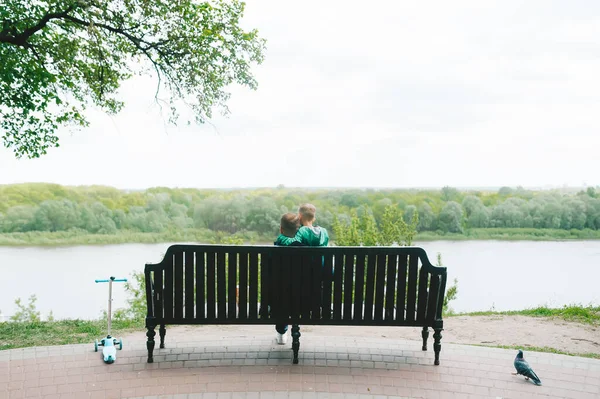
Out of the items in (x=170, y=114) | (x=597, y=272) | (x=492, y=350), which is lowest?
(x=597, y=272)

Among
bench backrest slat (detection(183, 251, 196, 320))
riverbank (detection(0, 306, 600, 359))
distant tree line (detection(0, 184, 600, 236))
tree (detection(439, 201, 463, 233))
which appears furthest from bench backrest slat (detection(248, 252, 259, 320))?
tree (detection(439, 201, 463, 233))

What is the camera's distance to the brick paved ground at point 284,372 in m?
3.53

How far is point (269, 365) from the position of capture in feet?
13.0

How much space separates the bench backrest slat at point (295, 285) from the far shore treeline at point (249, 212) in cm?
776

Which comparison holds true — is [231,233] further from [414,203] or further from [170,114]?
[414,203]

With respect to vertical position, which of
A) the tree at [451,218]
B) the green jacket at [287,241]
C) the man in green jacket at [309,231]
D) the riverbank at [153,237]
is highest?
the man in green jacket at [309,231]

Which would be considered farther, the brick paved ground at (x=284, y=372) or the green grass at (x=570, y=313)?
the green grass at (x=570, y=313)

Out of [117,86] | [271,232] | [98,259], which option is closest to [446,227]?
[271,232]

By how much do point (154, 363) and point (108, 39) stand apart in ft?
17.2

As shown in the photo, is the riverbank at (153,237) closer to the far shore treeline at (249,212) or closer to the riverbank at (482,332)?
the far shore treeline at (249,212)

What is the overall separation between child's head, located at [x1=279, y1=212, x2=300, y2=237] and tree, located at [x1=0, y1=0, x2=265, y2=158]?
3.59 meters

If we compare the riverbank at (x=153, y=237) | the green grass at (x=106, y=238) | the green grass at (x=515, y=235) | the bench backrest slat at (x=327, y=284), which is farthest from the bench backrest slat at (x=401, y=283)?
the green grass at (x=515, y=235)

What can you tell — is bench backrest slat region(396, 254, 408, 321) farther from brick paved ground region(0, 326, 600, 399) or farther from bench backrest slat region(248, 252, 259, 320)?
bench backrest slat region(248, 252, 259, 320)

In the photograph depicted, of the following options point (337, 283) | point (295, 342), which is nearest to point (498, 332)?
point (337, 283)
